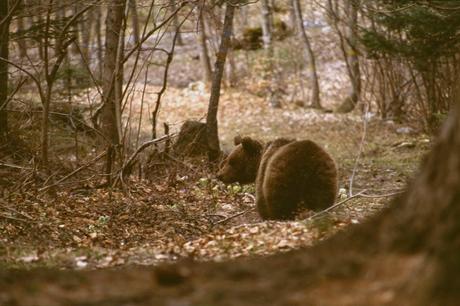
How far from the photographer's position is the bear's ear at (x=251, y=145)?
12255 millimetres

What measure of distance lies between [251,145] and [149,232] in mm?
4051

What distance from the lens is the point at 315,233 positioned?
23.1 feet

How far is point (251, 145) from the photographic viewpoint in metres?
12.5

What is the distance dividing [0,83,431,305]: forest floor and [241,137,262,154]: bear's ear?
79cm

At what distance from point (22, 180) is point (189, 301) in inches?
303

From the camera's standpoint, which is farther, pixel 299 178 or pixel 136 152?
pixel 136 152

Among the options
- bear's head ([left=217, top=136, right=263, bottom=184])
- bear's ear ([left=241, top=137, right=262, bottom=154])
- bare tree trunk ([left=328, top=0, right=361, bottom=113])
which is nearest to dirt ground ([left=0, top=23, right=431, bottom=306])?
bear's head ([left=217, top=136, right=263, bottom=184])

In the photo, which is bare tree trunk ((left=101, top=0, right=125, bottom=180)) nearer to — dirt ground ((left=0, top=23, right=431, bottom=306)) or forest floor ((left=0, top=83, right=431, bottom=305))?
dirt ground ((left=0, top=23, right=431, bottom=306))

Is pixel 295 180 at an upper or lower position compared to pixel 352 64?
lower

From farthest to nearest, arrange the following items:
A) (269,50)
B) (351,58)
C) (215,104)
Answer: (269,50)
(351,58)
(215,104)

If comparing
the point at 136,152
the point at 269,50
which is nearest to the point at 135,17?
the point at 269,50

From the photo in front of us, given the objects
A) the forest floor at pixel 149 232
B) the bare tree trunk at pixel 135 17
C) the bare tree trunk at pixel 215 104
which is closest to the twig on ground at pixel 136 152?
the forest floor at pixel 149 232

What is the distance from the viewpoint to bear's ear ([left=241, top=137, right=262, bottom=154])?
1225 centimetres

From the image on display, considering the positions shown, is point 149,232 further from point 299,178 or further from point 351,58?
point 351,58
